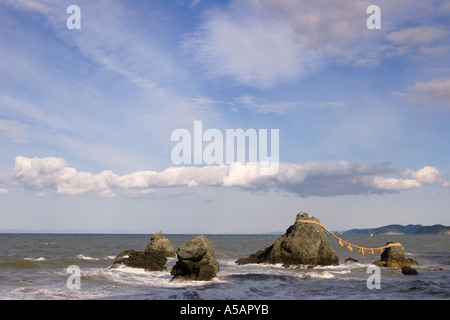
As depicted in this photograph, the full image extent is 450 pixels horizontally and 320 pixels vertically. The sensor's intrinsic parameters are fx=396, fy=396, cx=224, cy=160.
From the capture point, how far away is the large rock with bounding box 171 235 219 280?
79.7 feet

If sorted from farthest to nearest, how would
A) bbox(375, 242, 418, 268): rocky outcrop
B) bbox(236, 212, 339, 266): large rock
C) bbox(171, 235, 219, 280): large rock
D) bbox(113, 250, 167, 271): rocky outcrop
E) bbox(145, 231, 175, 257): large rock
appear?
bbox(145, 231, 175, 257): large rock → bbox(375, 242, 418, 268): rocky outcrop → bbox(236, 212, 339, 266): large rock → bbox(113, 250, 167, 271): rocky outcrop → bbox(171, 235, 219, 280): large rock

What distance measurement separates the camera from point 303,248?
34.6 meters

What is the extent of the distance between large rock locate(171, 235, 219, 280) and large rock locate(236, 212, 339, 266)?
11.8m

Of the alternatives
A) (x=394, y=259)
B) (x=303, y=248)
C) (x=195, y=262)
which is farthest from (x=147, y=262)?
(x=394, y=259)

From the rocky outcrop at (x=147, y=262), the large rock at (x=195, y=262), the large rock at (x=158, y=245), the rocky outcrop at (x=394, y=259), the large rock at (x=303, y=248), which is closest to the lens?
the large rock at (x=195, y=262)

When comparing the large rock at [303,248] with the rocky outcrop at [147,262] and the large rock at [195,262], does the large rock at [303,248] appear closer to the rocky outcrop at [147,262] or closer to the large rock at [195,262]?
the rocky outcrop at [147,262]

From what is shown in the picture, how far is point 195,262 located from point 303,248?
13368 millimetres

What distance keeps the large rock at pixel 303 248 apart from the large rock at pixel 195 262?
11.8 meters

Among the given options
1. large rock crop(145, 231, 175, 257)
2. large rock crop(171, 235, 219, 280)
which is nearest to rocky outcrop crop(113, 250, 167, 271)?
large rock crop(171, 235, 219, 280)

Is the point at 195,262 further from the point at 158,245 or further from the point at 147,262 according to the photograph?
the point at 158,245

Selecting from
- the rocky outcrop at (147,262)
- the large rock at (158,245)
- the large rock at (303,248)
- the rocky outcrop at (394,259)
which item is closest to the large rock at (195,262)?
the rocky outcrop at (147,262)

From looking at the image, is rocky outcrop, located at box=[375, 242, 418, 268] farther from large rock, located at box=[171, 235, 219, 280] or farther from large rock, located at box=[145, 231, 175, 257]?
large rock, located at box=[145, 231, 175, 257]

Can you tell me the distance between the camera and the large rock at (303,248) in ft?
113
